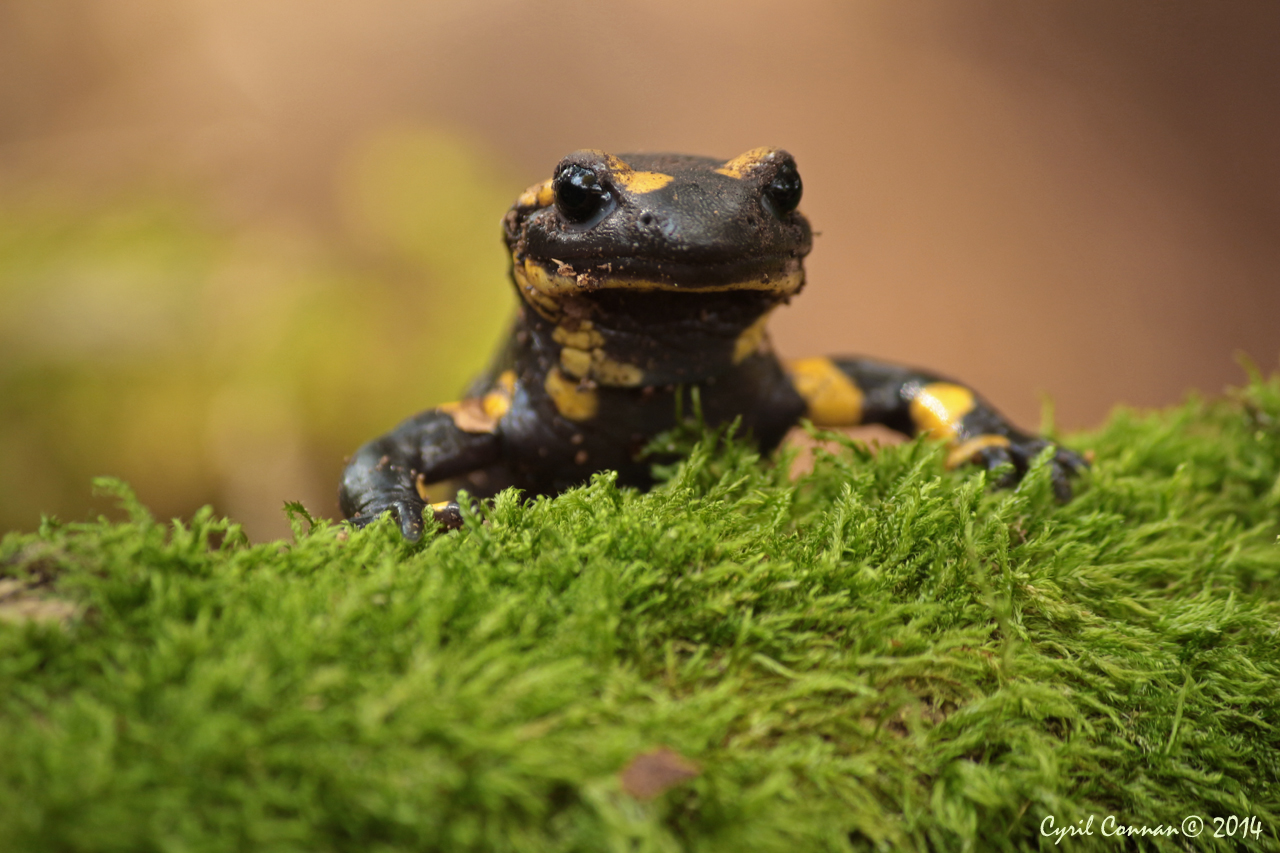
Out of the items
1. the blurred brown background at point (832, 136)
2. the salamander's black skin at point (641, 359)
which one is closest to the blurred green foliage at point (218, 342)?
the blurred brown background at point (832, 136)

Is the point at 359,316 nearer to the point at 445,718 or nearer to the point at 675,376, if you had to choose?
the point at 675,376

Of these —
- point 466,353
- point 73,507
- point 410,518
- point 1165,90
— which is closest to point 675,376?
point 410,518

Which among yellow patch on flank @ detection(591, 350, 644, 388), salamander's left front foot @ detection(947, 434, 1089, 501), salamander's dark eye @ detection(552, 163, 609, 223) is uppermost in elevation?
→ salamander's dark eye @ detection(552, 163, 609, 223)

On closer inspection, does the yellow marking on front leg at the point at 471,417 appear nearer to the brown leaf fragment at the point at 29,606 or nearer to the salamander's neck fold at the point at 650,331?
the salamander's neck fold at the point at 650,331

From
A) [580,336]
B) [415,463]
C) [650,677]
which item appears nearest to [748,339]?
[580,336]

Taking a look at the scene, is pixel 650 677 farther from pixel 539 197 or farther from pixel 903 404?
pixel 903 404

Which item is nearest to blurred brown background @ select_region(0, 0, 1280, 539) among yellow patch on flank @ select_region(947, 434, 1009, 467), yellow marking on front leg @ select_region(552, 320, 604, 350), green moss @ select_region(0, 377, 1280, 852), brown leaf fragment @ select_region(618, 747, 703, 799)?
yellow marking on front leg @ select_region(552, 320, 604, 350)

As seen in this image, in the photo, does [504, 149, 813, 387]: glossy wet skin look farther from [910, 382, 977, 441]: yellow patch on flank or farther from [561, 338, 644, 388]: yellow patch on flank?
[910, 382, 977, 441]: yellow patch on flank
